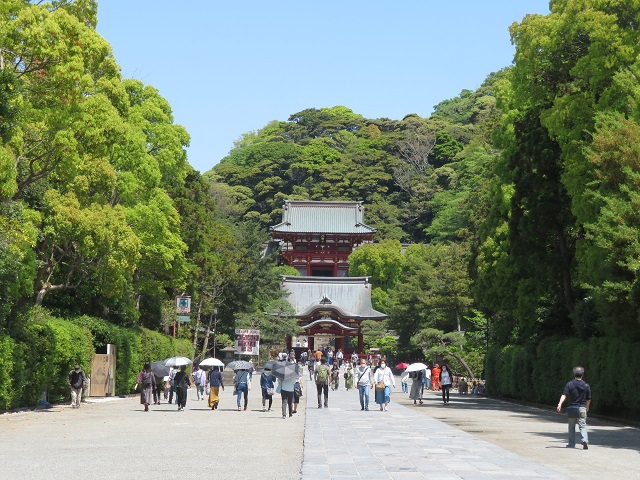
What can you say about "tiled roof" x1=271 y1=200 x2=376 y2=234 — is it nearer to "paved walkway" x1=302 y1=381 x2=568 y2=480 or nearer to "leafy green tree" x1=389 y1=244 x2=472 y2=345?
"leafy green tree" x1=389 y1=244 x2=472 y2=345

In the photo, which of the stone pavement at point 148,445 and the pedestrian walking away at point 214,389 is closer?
the stone pavement at point 148,445

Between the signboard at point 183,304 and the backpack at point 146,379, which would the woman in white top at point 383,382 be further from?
the signboard at point 183,304

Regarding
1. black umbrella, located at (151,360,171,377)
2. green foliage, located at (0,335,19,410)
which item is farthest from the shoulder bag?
green foliage, located at (0,335,19,410)

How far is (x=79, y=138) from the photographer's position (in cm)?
2366

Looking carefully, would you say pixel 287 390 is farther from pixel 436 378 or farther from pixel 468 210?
pixel 436 378

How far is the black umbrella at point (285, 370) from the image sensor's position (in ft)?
79.7

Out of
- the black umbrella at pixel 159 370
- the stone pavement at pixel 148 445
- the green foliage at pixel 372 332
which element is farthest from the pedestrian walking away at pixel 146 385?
the green foliage at pixel 372 332

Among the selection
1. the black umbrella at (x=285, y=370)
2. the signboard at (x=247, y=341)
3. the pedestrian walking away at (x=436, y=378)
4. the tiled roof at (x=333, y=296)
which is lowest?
the black umbrella at (x=285, y=370)

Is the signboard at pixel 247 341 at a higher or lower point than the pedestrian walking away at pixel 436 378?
higher

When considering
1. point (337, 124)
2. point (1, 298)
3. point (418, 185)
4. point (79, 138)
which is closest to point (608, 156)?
point (79, 138)

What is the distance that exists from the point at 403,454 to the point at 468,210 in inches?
1285

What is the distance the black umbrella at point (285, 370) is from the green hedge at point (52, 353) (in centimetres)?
630

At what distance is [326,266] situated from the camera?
9806cm

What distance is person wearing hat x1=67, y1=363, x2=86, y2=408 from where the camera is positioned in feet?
89.2
